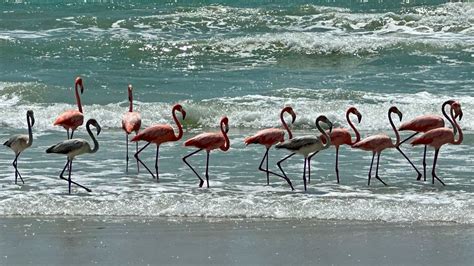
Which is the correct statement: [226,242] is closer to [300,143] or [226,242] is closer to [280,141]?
[300,143]

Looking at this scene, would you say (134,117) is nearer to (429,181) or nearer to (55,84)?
(429,181)

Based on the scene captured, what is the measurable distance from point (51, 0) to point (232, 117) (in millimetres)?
34922

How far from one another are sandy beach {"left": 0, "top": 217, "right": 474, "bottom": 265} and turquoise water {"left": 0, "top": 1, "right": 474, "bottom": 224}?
0.36 m

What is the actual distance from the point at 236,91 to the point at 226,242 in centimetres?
1127

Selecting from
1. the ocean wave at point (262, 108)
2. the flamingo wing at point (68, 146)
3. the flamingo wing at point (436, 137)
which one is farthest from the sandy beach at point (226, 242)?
the ocean wave at point (262, 108)

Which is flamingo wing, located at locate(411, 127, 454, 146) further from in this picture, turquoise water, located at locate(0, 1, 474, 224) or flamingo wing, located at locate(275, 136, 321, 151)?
flamingo wing, located at locate(275, 136, 321, 151)

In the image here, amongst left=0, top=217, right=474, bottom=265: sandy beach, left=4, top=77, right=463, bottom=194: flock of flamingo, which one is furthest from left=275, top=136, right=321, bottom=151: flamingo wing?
left=0, top=217, right=474, bottom=265: sandy beach

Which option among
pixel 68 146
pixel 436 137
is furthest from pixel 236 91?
pixel 68 146

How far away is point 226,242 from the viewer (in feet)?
23.1

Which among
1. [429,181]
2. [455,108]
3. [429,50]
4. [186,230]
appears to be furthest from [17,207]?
[429,50]

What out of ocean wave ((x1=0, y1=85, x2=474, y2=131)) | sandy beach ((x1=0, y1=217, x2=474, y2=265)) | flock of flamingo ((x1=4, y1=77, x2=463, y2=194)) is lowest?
ocean wave ((x1=0, y1=85, x2=474, y2=131))

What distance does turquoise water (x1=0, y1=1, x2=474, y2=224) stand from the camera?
8.62m

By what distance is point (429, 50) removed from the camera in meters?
25.0

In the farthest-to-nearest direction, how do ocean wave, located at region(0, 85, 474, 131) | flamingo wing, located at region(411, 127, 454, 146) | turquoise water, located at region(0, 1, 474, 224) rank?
ocean wave, located at region(0, 85, 474, 131) → flamingo wing, located at region(411, 127, 454, 146) → turquoise water, located at region(0, 1, 474, 224)
